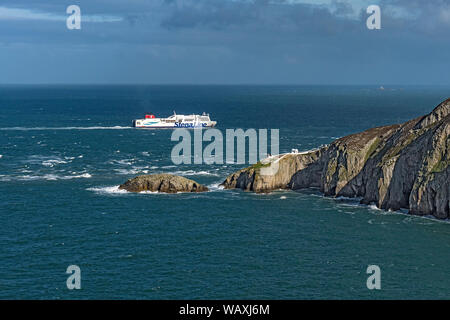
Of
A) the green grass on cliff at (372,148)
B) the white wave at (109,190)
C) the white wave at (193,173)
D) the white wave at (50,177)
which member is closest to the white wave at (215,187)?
the white wave at (193,173)

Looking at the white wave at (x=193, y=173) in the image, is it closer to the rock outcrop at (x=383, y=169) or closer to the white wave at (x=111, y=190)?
the rock outcrop at (x=383, y=169)

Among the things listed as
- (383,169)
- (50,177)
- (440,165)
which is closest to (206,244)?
(383,169)

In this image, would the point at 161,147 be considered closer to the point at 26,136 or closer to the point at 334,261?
the point at 26,136

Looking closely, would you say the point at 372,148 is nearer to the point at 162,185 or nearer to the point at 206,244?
the point at 162,185

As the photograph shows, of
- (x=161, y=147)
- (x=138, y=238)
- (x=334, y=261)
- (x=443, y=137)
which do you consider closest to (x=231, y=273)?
(x=334, y=261)

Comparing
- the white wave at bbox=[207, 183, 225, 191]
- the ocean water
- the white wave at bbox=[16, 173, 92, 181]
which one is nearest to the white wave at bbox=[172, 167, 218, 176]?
the ocean water

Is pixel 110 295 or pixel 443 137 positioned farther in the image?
pixel 443 137
